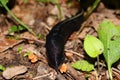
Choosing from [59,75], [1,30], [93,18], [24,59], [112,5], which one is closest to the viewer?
[59,75]

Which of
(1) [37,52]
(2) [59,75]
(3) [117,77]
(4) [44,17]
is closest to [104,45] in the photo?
(3) [117,77]

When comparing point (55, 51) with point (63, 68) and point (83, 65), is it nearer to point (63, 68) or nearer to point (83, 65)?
point (63, 68)

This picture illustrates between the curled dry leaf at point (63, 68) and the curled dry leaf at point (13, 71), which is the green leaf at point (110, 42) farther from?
the curled dry leaf at point (13, 71)

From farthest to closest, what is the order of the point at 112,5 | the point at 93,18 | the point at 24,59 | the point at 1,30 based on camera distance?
the point at 112,5, the point at 93,18, the point at 1,30, the point at 24,59

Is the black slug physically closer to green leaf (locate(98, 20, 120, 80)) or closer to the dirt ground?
the dirt ground

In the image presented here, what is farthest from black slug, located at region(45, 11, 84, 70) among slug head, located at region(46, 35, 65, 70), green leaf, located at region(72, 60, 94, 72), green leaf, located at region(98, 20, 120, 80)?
green leaf, located at region(98, 20, 120, 80)

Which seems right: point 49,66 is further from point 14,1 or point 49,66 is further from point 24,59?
point 14,1

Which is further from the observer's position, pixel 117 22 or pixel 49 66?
pixel 117 22

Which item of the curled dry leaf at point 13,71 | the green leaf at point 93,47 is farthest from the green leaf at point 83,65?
the curled dry leaf at point 13,71
